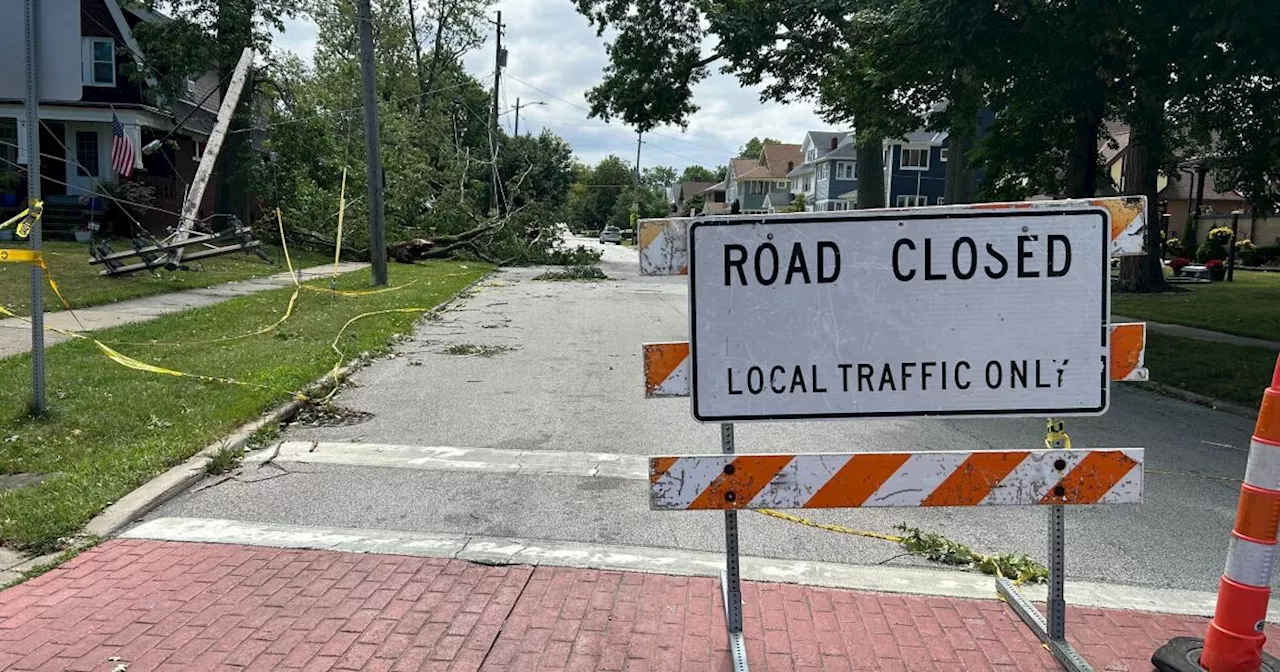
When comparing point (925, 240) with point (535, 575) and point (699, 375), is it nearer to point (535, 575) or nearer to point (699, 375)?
point (699, 375)

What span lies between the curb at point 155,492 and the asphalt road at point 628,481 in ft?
0.48

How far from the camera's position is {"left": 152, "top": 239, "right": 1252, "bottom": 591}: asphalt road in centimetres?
499

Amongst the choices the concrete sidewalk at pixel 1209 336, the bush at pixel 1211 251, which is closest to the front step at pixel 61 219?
the concrete sidewalk at pixel 1209 336

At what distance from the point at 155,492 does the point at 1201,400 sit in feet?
32.8

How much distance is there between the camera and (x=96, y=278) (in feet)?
53.8

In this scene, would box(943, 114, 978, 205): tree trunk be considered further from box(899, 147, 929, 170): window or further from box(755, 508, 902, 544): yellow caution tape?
box(899, 147, 929, 170): window

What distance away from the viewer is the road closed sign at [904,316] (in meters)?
3.45

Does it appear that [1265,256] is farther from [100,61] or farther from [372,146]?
[100,61]

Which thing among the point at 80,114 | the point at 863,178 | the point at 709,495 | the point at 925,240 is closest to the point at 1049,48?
the point at 925,240

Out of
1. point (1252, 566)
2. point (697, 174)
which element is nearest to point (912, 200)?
point (1252, 566)

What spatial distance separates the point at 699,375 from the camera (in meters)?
3.47

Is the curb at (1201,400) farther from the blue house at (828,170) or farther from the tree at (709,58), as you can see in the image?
the blue house at (828,170)

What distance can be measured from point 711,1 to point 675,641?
91.0 ft

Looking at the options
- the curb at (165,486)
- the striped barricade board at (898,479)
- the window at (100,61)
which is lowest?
the curb at (165,486)
